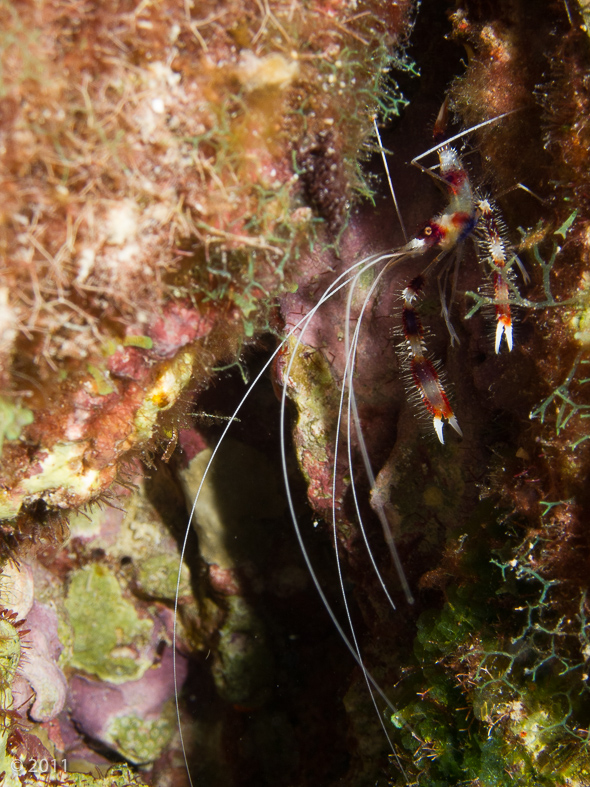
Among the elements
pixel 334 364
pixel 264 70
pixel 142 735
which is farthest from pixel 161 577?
pixel 264 70

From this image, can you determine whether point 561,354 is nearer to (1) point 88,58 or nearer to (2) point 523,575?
(2) point 523,575

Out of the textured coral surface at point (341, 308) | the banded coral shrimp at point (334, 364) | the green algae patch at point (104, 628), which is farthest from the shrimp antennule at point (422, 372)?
the green algae patch at point (104, 628)

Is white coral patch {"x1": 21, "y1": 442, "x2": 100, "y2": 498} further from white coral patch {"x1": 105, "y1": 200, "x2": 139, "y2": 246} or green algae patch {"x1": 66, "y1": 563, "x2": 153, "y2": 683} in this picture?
green algae patch {"x1": 66, "y1": 563, "x2": 153, "y2": 683}

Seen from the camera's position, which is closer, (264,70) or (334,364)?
(264,70)

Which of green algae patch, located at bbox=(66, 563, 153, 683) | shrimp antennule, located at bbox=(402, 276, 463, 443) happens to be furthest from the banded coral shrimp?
green algae patch, located at bbox=(66, 563, 153, 683)

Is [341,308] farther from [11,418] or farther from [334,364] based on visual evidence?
[11,418]

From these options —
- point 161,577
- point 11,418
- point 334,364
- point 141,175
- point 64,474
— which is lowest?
point 161,577
